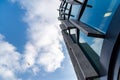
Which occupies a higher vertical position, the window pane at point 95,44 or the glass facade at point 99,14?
the glass facade at point 99,14

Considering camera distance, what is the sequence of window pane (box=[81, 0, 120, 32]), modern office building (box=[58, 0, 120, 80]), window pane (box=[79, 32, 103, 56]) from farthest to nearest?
window pane (box=[79, 32, 103, 56]), window pane (box=[81, 0, 120, 32]), modern office building (box=[58, 0, 120, 80])

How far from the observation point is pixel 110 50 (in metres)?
4.75

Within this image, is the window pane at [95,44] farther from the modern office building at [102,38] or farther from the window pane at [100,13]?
the window pane at [100,13]

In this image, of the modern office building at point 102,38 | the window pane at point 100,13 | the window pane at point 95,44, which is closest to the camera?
the modern office building at point 102,38

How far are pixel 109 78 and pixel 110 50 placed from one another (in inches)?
28.0

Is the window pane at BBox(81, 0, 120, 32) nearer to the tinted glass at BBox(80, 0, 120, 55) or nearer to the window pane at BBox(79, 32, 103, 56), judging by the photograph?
the tinted glass at BBox(80, 0, 120, 55)

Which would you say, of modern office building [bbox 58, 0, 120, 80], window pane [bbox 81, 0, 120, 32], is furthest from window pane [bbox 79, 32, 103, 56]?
window pane [bbox 81, 0, 120, 32]

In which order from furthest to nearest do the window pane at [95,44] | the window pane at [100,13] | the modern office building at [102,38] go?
the window pane at [95,44], the window pane at [100,13], the modern office building at [102,38]

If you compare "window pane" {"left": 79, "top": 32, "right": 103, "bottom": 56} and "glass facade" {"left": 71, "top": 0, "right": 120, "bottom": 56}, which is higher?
"glass facade" {"left": 71, "top": 0, "right": 120, "bottom": 56}

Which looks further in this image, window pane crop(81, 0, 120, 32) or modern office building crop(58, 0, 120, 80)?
window pane crop(81, 0, 120, 32)

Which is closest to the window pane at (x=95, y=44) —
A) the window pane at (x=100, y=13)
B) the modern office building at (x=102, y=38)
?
the modern office building at (x=102, y=38)

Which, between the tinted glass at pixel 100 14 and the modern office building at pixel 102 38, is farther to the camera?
the tinted glass at pixel 100 14

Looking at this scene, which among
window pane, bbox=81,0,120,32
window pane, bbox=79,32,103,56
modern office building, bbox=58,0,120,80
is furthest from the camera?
window pane, bbox=79,32,103,56

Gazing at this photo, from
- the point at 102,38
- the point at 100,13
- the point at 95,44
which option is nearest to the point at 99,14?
the point at 100,13
